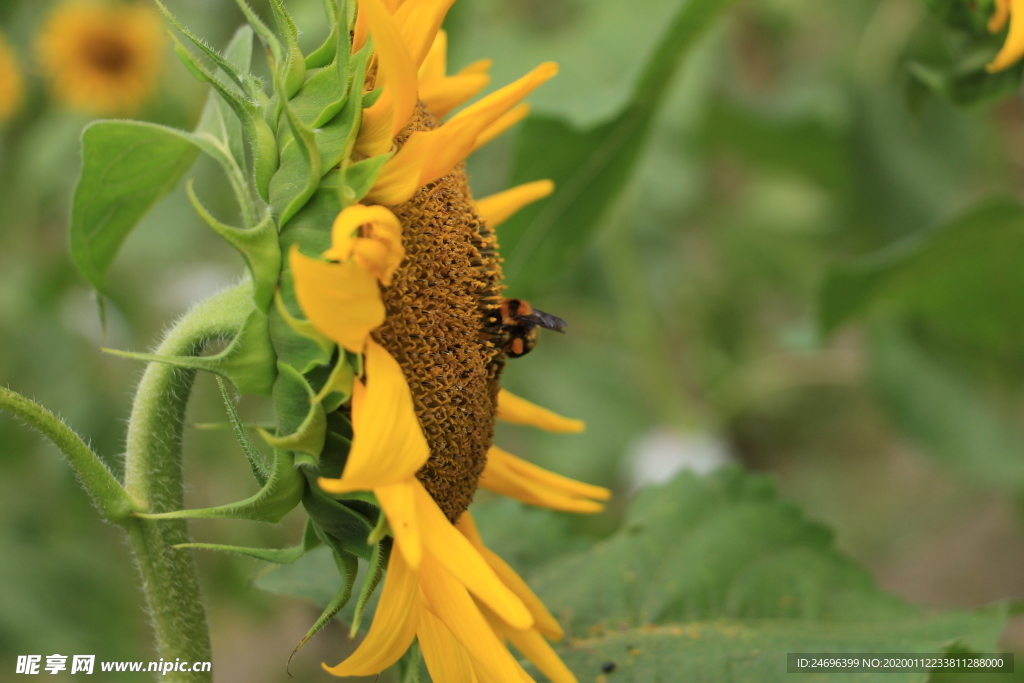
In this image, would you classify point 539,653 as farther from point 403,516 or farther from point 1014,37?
point 1014,37

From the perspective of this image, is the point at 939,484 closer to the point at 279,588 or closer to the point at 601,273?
the point at 601,273

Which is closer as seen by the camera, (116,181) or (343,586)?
(343,586)

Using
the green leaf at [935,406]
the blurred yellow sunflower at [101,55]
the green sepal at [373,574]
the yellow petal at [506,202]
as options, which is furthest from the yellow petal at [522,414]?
the blurred yellow sunflower at [101,55]

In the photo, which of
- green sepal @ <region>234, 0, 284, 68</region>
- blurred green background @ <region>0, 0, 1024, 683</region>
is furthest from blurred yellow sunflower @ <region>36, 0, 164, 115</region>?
green sepal @ <region>234, 0, 284, 68</region>

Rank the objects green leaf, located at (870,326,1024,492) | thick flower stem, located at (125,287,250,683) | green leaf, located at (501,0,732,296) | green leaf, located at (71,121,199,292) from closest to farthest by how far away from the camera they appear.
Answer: thick flower stem, located at (125,287,250,683)
green leaf, located at (71,121,199,292)
green leaf, located at (501,0,732,296)
green leaf, located at (870,326,1024,492)

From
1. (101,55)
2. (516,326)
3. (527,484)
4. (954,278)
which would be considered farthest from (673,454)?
(101,55)

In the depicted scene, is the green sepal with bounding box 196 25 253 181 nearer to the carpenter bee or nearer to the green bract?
the green bract
